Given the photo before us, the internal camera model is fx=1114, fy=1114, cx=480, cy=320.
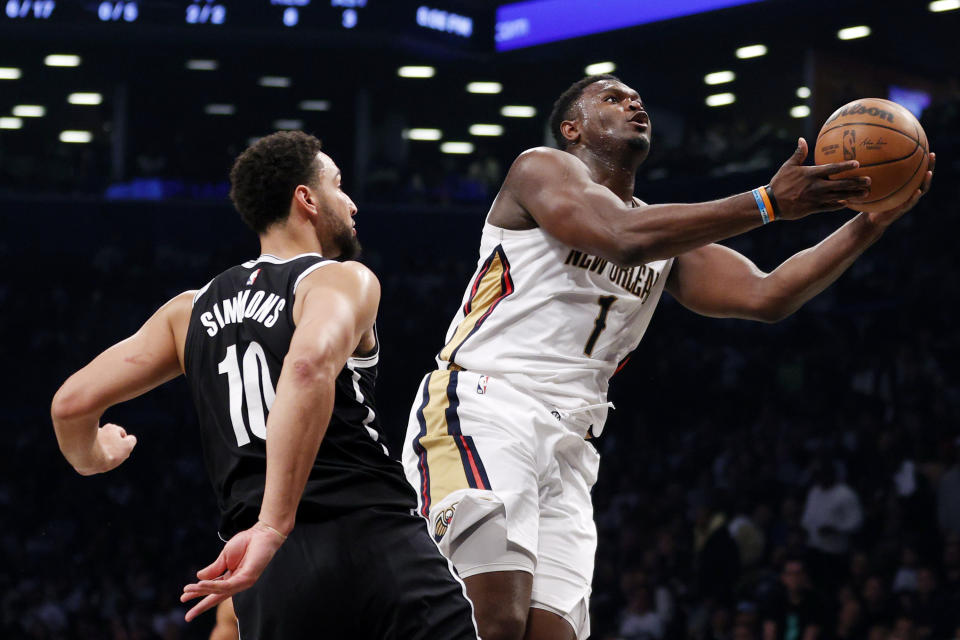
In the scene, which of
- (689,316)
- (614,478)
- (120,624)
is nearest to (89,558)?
(120,624)

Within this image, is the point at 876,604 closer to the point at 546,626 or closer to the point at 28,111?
the point at 546,626

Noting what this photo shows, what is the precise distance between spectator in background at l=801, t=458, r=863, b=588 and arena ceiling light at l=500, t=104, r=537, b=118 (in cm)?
1360

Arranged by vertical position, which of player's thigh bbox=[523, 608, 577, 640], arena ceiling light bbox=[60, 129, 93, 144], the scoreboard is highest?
the scoreboard

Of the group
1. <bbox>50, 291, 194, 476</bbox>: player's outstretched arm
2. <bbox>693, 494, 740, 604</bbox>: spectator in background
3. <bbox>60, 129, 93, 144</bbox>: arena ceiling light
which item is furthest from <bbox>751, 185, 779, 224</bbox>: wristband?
<bbox>60, 129, 93, 144</bbox>: arena ceiling light

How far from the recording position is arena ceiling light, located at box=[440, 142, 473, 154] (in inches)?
886

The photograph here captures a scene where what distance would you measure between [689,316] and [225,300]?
542 inches

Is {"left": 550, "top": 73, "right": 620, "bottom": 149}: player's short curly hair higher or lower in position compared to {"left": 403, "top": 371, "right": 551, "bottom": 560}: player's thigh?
higher

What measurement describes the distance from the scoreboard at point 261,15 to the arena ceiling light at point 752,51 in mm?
4886

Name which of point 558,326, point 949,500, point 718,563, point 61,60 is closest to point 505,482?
point 558,326

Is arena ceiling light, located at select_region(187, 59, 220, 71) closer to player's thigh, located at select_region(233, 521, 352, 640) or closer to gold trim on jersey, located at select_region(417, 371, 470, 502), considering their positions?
gold trim on jersey, located at select_region(417, 371, 470, 502)

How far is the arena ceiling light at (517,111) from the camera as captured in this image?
74.2ft

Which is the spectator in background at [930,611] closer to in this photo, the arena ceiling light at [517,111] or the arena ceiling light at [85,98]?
the arena ceiling light at [517,111]

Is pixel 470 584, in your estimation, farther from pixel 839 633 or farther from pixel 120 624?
pixel 120 624

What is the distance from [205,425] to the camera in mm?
2854
